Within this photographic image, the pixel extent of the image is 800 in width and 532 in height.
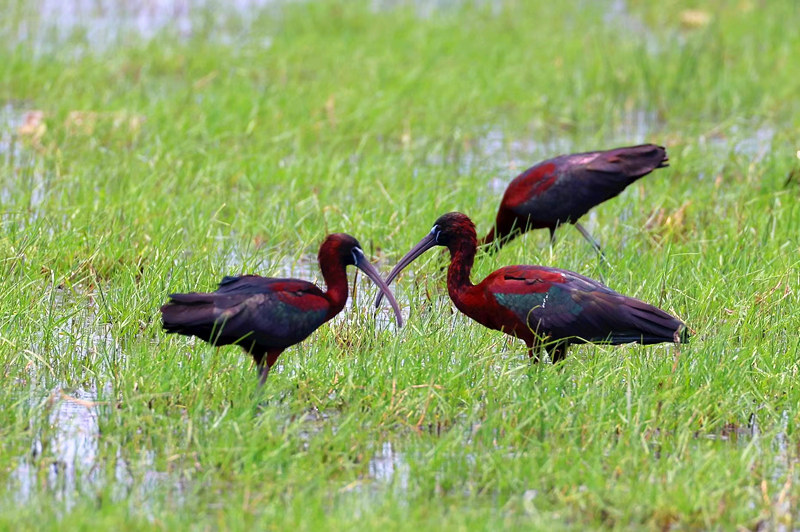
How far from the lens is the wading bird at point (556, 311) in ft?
19.3

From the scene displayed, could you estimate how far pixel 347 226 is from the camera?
799 cm

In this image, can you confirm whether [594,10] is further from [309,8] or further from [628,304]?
[628,304]

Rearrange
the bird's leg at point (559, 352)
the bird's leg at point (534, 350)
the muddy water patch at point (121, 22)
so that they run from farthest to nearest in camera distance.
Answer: the muddy water patch at point (121, 22), the bird's leg at point (559, 352), the bird's leg at point (534, 350)

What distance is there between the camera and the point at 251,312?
5535mm

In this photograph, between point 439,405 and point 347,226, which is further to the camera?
point 347,226

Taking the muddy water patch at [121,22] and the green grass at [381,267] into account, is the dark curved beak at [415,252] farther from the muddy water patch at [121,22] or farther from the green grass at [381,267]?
the muddy water patch at [121,22]

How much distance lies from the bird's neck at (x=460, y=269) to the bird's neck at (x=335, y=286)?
65 cm

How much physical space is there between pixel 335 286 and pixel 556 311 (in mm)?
966

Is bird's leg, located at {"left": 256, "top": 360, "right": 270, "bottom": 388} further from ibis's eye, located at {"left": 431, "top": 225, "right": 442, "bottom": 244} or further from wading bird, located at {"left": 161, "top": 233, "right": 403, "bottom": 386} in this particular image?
ibis's eye, located at {"left": 431, "top": 225, "right": 442, "bottom": 244}

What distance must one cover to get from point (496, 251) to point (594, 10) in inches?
309

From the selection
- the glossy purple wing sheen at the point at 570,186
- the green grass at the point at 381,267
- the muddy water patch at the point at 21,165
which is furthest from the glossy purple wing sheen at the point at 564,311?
the muddy water patch at the point at 21,165

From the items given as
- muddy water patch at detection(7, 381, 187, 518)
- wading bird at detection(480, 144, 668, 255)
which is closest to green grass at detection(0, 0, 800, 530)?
muddy water patch at detection(7, 381, 187, 518)

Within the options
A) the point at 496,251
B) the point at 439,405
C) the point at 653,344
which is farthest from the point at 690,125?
the point at 439,405

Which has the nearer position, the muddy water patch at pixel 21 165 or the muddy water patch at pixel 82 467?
the muddy water patch at pixel 82 467
